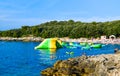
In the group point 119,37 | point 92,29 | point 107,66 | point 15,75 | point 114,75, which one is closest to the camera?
point 114,75

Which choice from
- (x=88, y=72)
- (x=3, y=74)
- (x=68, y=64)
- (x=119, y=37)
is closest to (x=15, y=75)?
(x=3, y=74)

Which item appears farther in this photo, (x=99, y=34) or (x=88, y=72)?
(x=99, y=34)

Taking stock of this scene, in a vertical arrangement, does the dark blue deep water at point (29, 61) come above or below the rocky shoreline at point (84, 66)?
below

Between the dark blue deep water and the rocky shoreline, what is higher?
the rocky shoreline

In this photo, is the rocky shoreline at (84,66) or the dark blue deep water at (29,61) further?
the dark blue deep water at (29,61)

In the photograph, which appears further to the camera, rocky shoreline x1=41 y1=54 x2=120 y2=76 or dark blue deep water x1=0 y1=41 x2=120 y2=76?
dark blue deep water x1=0 y1=41 x2=120 y2=76

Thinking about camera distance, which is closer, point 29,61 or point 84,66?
point 84,66

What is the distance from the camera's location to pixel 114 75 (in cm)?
3753

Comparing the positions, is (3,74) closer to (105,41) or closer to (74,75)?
(74,75)

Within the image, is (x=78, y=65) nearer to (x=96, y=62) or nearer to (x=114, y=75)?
(x=96, y=62)

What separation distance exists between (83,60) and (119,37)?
138 m

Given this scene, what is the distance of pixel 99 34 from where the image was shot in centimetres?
19575

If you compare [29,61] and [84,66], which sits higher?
[84,66]

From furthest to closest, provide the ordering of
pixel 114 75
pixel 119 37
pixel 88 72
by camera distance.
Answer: pixel 119 37
pixel 88 72
pixel 114 75
